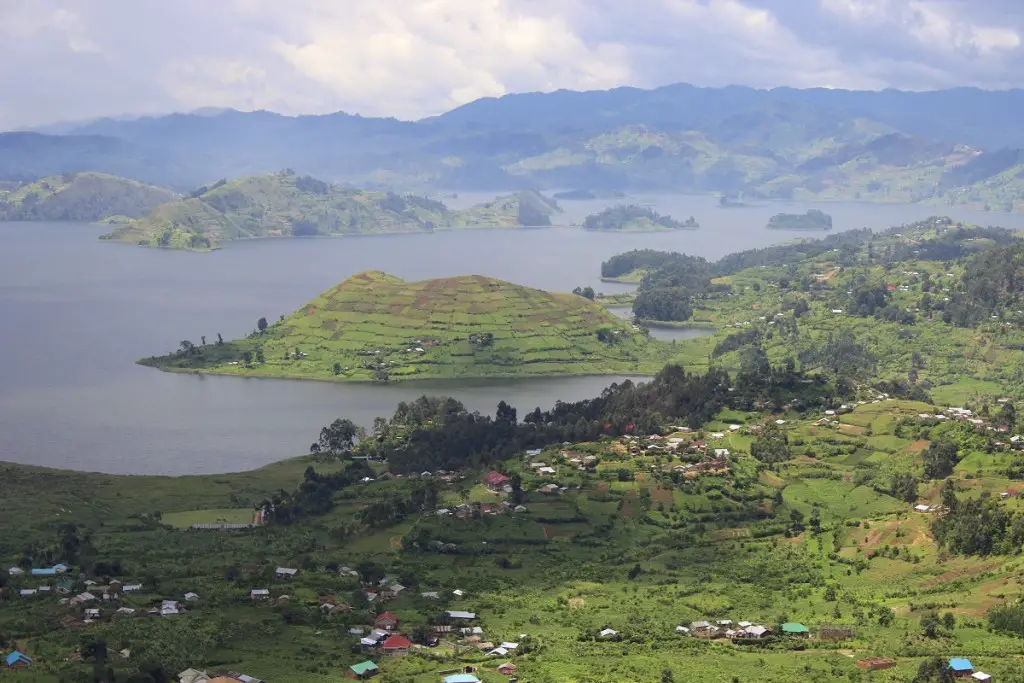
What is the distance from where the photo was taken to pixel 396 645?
42844 millimetres

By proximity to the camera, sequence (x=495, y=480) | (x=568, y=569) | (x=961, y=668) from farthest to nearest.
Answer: (x=495, y=480), (x=568, y=569), (x=961, y=668)

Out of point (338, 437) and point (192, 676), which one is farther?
point (338, 437)

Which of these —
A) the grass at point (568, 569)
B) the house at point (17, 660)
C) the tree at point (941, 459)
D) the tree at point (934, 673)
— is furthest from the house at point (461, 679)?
the tree at point (941, 459)

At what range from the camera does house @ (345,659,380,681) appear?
40.0 metres

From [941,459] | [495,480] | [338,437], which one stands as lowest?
[495,480]

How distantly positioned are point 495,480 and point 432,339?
47084mm

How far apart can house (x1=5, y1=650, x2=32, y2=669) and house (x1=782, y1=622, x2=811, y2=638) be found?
79.1 feet

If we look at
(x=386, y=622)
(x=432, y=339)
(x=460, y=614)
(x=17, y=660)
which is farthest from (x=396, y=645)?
(x=432, y=339)

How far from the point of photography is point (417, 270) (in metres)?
184

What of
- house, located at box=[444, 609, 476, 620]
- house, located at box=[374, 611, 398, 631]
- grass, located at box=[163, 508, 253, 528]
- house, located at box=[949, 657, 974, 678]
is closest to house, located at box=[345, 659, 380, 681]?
house, located at box=[374, 611, 398, 631]

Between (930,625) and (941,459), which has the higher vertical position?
(941,459)

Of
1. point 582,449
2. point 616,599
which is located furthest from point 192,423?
point 616,599

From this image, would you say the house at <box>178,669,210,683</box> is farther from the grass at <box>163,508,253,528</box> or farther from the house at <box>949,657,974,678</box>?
the house at <box>949,657,974,678</box>

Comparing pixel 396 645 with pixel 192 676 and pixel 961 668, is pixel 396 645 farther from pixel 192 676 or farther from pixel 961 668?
pixel 961 668
